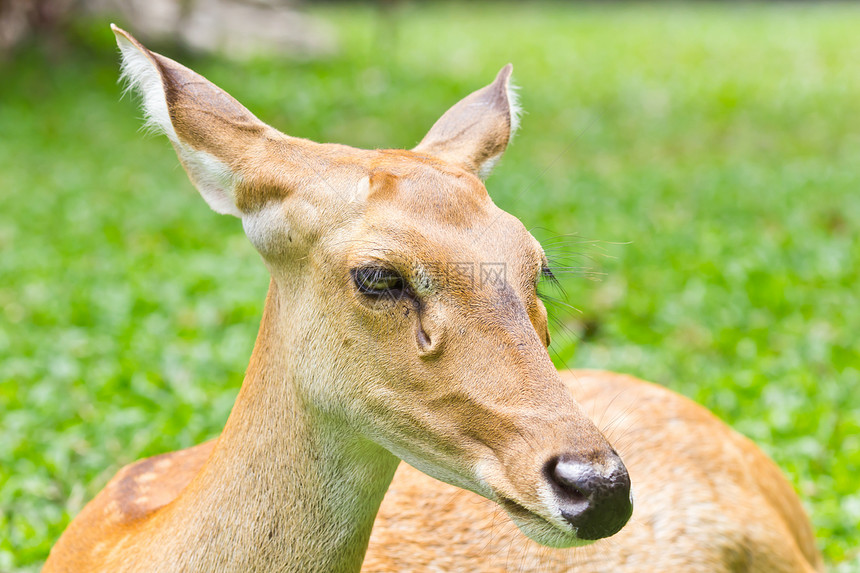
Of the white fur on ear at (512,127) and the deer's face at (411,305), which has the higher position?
the white fur on ear at (512,127)

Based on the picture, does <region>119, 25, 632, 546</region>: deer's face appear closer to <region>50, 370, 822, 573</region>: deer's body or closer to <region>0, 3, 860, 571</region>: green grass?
<region>50, 370, 822, 573</region>: deer's body

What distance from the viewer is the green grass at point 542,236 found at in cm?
464

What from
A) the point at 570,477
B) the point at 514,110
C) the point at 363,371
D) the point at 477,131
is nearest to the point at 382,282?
the point at 363,371

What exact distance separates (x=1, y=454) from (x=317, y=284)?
8.97ft

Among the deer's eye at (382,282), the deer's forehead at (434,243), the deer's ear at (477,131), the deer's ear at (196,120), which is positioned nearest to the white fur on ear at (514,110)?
the deer's ear at (477,131)

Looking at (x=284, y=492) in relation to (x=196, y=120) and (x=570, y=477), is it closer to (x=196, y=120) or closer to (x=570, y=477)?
(x=570, y=477)

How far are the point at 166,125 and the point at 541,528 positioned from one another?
1.31 m

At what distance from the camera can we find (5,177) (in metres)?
8.80

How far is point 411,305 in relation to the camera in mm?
2160

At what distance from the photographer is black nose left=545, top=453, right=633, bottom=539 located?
192cm

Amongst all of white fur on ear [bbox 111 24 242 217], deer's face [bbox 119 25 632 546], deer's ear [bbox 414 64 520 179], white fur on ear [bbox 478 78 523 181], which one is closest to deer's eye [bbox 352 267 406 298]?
deer's face [bbox 119 25 632 546]

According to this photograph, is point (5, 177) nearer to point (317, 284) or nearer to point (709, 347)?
point (709, 347)

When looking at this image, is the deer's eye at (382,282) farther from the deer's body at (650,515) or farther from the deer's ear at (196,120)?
the deer's body at (650,515)

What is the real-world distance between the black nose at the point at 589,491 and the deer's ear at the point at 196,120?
109cm
